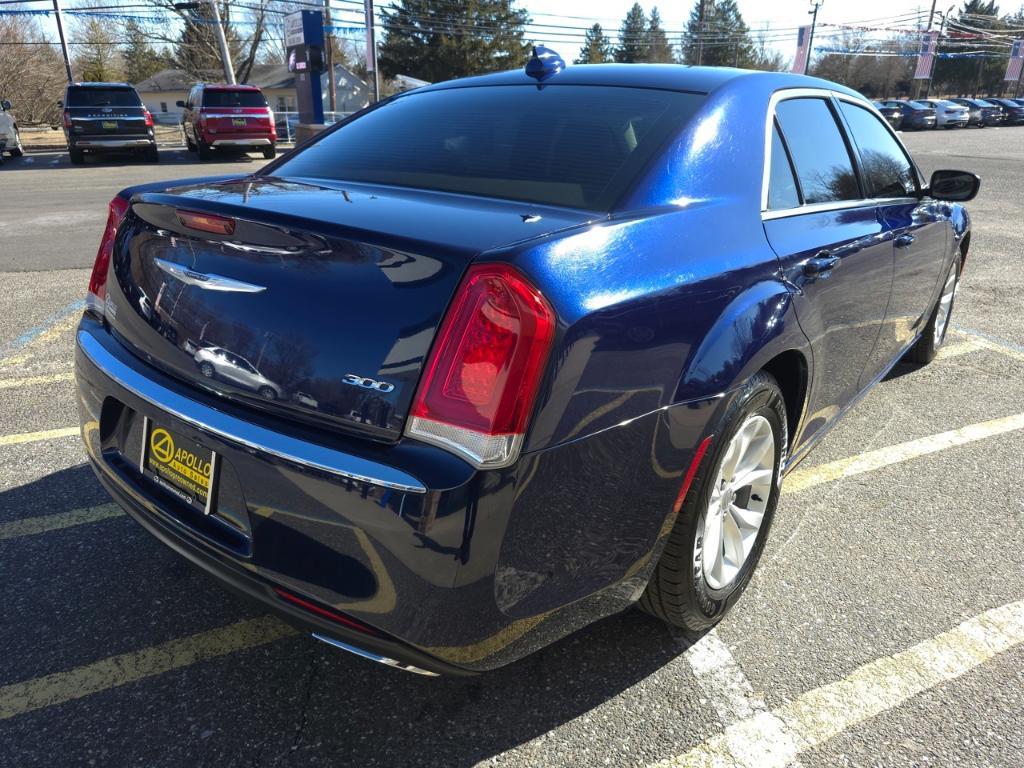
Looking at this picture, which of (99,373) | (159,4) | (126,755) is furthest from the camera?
(159,4)

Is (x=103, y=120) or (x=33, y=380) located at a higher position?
(x=103, y=120)

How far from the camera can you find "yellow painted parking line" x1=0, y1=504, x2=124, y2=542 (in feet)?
8.84

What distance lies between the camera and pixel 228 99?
18.3m

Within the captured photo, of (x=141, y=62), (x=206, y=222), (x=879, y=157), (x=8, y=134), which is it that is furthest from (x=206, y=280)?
(x=141, y=62)

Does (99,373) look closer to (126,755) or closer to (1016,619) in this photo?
(126,755)

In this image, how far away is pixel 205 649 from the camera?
2.17 m

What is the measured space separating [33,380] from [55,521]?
1.72 meters

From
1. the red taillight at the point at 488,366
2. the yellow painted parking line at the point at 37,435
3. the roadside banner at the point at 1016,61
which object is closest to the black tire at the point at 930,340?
the red taillight at the point at 488,366

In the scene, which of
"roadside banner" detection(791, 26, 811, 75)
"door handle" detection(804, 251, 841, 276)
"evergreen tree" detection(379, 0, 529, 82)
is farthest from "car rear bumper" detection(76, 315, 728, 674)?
"evergreen tree" detection(379, 0, 529, 82)

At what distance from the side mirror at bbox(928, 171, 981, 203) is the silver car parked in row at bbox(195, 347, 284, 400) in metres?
3.37

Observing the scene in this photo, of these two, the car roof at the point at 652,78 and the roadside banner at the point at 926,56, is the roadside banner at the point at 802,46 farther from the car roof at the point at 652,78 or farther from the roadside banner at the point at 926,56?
the car roof at the point at 652,78

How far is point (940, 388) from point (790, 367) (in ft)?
8.47

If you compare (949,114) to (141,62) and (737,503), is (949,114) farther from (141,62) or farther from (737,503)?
(141,62)

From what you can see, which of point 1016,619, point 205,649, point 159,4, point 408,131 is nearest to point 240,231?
point 408,131
